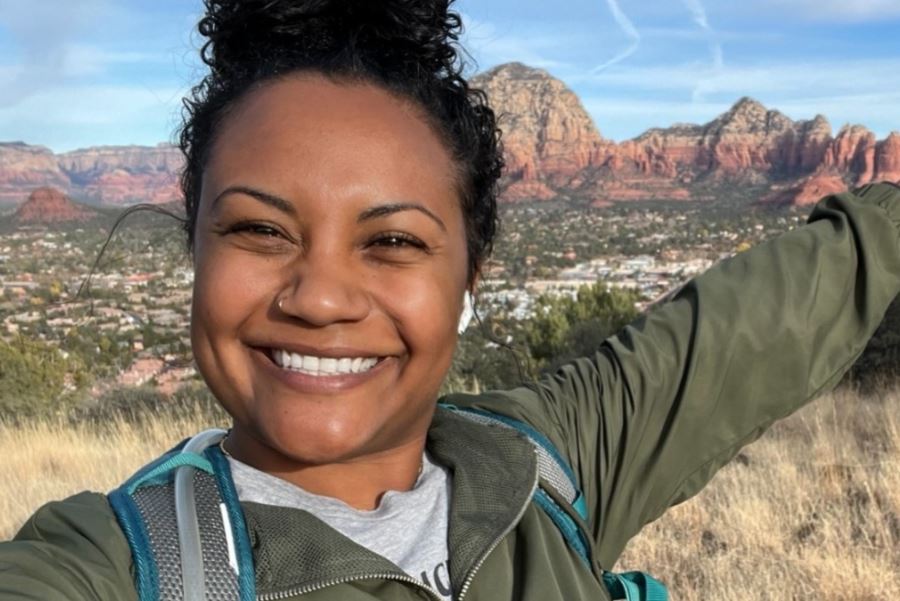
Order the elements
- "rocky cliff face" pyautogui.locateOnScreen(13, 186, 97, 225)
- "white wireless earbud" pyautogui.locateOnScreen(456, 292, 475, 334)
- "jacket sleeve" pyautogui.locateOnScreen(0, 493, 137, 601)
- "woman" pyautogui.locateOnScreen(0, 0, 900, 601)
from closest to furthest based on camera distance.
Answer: "jacket sleeve" pyautogui.locateOnScreen(0, 493, 137, 601), "woman" pyautogui.locateOnScreen(0, 0, 900, 601), "white wireless earbud" pyautogui.locateOnScreen(456, 292, 475, 334), "rocky cliff face" pyautogui.locateOnScreen(13, 186, 97, 225)

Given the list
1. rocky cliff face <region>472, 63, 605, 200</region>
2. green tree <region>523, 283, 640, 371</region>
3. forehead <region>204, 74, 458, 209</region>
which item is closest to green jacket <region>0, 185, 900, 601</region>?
forehead <region>204, 74, 458, 209</region>

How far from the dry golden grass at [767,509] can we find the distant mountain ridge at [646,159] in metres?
56.9

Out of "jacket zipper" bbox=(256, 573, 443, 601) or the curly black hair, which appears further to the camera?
the curly black hair

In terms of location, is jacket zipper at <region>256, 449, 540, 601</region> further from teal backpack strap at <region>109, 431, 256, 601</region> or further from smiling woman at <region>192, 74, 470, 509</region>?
smiling woman at <region>192, 74, 470, 509</region>

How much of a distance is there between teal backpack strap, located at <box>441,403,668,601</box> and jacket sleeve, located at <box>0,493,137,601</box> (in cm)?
63

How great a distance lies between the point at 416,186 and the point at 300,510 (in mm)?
490

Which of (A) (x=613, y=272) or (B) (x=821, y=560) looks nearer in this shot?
(B) (x=821, y=560)

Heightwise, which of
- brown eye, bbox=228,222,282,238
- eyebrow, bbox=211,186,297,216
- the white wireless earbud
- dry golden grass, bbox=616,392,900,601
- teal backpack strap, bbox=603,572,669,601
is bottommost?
dry golden grass, bbox=616,392,900,601

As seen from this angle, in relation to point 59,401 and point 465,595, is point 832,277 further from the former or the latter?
point 59,401

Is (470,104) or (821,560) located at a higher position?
(470,104)

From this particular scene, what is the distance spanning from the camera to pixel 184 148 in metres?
1.66

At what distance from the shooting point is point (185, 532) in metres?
1.00

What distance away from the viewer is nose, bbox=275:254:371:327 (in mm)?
1188

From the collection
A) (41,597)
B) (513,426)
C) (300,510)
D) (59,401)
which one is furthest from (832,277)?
(59,401)
